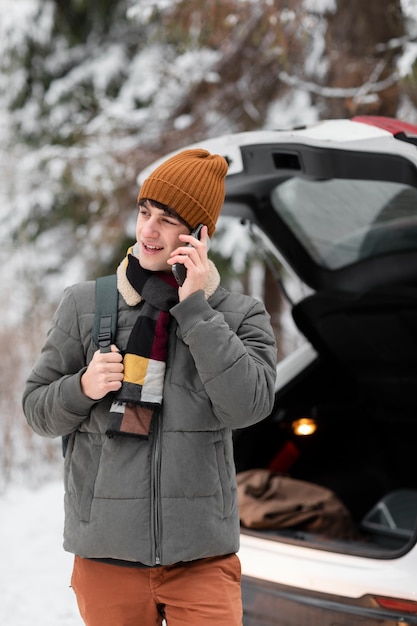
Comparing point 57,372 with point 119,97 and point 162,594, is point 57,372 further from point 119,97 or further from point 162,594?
point 119,97

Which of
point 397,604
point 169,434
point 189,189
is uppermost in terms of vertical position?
point 189,189

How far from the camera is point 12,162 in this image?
1155cm

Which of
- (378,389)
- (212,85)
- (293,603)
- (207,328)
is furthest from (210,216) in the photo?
(212,85)

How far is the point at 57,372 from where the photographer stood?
1995 mm

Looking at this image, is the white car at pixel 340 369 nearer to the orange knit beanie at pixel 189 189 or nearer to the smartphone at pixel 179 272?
the orange knit beanie at pixel 189 189

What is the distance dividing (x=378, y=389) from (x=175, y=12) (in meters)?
3.63

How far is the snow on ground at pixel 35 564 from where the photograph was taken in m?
3.91

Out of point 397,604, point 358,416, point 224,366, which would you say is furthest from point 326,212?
point 224,366

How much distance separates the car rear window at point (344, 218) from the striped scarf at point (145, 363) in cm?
173

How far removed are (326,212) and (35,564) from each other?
2.77 meters

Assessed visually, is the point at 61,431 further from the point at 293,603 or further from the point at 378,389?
the point at 378,389

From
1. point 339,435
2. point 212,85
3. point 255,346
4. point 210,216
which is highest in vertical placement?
point 212,85

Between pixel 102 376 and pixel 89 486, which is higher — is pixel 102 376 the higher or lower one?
the higher one

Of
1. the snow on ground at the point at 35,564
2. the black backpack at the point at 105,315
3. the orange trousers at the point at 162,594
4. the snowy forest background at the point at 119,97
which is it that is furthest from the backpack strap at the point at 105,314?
the snowy forest background at the point at 119,97
